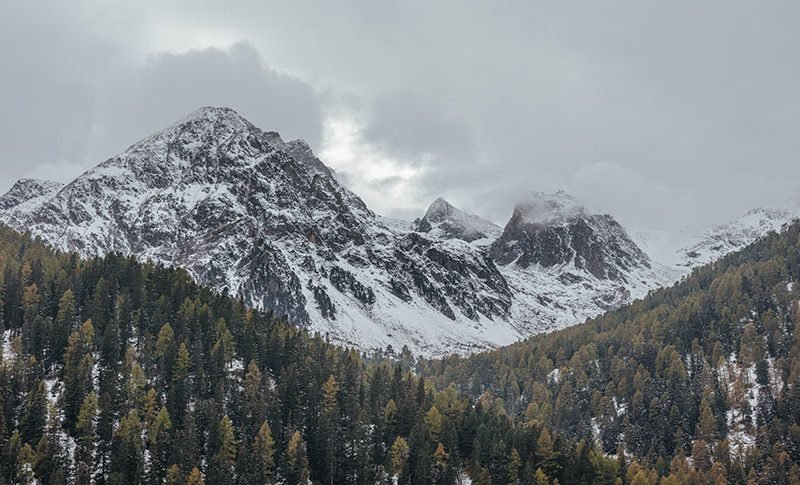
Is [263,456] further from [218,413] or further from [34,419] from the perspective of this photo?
[34,419]

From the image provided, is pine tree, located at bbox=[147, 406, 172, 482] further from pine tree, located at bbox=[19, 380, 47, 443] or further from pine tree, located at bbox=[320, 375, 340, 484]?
pine tree, located at bbox=[320, 375, 340, 484]

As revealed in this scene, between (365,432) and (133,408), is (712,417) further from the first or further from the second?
(133,408)

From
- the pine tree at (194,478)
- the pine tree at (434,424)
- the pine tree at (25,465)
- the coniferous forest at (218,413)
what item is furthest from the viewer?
the pine tree at (434,424)

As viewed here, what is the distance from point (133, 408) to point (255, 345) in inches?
1315

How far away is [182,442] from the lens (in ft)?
401

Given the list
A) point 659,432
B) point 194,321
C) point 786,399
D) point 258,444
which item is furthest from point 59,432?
point 786,399

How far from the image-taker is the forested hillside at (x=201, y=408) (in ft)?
403

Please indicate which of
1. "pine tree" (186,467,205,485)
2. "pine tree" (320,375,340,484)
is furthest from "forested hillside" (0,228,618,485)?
"pine tree" (186,467,205,485)

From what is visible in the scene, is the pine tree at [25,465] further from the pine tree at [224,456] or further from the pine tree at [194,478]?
the pine tree at [224,456]

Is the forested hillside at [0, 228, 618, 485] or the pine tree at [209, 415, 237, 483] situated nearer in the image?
the pine tree at [209, 415, 237, 483]

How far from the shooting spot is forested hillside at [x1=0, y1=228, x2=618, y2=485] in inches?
4838

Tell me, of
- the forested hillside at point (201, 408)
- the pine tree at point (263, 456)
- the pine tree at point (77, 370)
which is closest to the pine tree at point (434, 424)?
the forested hillside at point (201, 408)

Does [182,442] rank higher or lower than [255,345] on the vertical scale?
lower

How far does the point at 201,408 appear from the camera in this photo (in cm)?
13738
